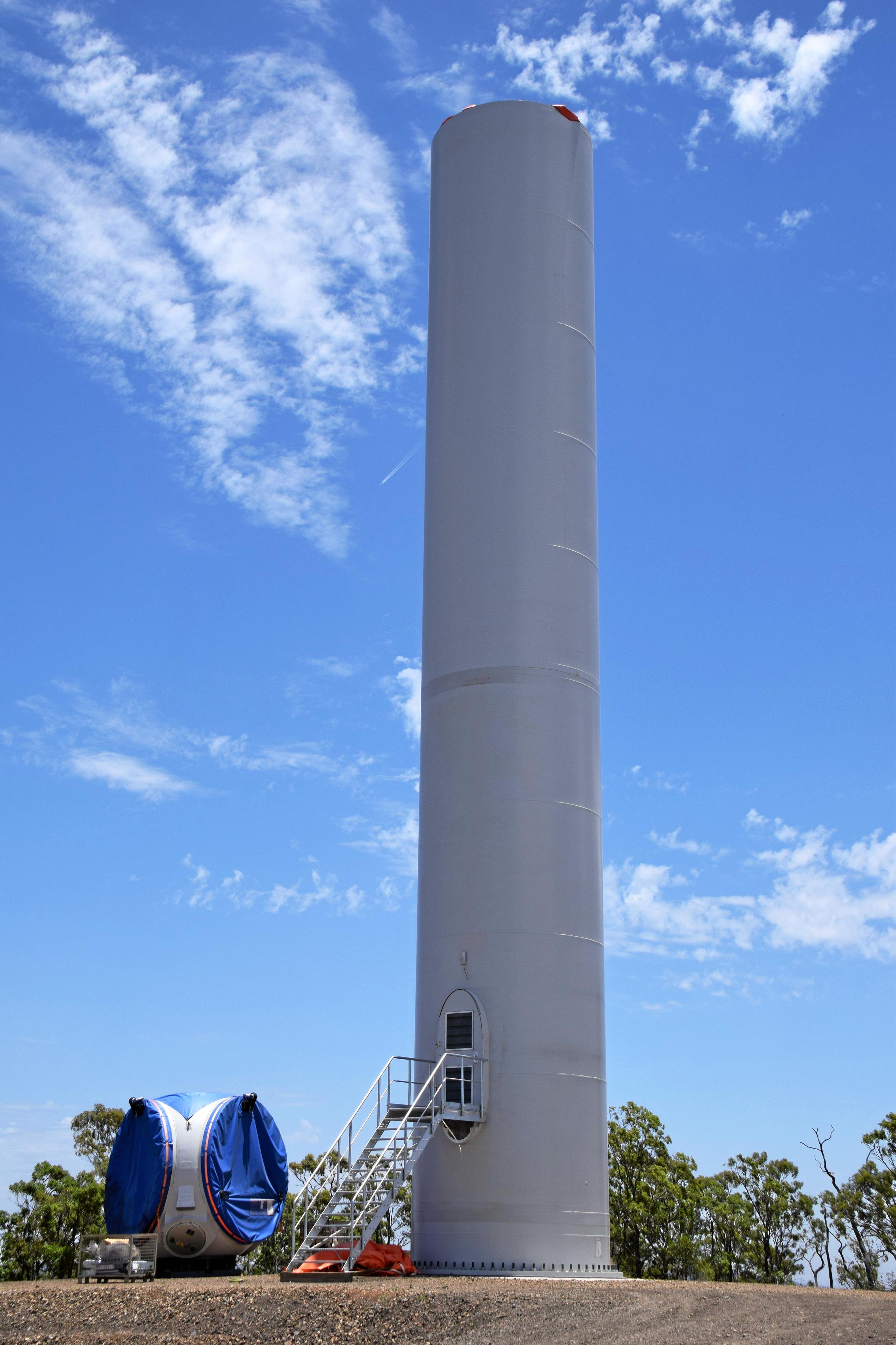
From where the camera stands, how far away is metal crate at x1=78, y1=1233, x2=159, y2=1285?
20.2 metres

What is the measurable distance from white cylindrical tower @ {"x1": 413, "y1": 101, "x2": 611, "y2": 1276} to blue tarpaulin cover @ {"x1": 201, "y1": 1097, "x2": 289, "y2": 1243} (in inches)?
100

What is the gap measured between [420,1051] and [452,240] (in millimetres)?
16094

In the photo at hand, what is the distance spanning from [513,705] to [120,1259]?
36.4 feet

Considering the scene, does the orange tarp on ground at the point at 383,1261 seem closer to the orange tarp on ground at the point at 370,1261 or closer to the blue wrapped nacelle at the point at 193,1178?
the orange tarp on ground at the point at 370,1261

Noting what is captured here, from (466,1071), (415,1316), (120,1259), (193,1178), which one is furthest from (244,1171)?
(415,1316)

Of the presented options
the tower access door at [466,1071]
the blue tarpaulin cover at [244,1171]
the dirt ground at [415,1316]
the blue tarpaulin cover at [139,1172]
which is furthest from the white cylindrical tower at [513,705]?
the blue tarpaulin cover at [139,1172]

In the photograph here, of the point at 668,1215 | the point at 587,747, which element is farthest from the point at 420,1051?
the point at 668,1215

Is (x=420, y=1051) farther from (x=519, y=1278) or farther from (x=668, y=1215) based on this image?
(x=668, y=1215)

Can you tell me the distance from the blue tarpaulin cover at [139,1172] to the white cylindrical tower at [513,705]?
14.9 feet

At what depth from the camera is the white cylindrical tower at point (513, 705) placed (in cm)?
2242

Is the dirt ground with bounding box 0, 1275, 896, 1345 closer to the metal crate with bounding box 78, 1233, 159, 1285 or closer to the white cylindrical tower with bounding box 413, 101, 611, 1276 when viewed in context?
the metal crate with bounding box 78, 1233, 159, 1285

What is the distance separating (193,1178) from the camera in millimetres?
21312

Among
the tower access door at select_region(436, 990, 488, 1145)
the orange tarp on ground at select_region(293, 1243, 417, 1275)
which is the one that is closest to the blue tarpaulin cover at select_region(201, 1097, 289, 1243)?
the orange tarp on ground at select_region(293, 1243, 417, 1275)

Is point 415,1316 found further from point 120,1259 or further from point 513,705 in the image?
point 513,705
